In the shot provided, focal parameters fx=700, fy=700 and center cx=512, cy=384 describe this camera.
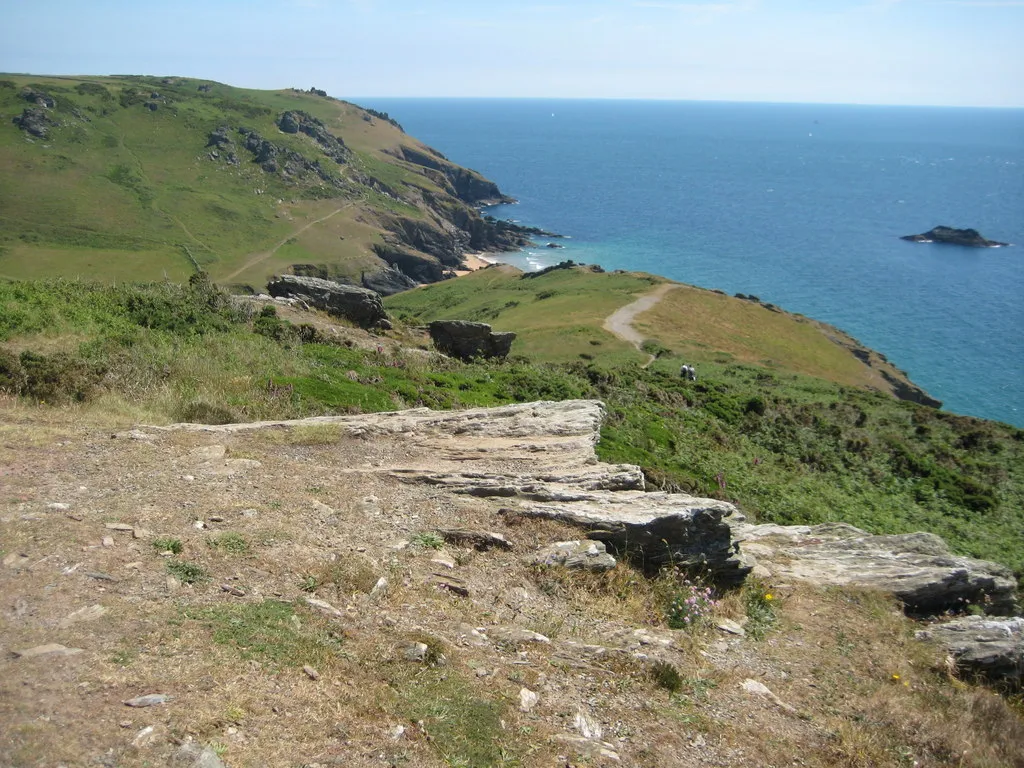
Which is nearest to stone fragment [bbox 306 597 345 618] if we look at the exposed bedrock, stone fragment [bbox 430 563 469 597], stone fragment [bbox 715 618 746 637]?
stone fragment [bbox 430 563 469 597]

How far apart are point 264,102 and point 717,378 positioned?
187734 mm

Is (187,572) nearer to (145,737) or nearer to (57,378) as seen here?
(145,737)

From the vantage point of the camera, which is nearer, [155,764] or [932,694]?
[155,764]

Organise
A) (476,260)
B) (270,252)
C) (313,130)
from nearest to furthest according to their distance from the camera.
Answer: (270,252)
(476,260)
(313,130)

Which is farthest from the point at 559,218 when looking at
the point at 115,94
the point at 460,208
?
the point at 115,94

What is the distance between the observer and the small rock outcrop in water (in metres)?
136

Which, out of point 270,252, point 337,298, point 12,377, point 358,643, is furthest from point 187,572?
point 270,252

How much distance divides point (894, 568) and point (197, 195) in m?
128

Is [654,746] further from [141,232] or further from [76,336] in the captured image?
[141,232]

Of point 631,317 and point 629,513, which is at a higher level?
point 629,513

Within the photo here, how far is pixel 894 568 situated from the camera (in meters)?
14.5

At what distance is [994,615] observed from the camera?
14305 millimetres

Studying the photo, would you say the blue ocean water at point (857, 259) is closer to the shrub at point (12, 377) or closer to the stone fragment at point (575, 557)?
the stone fragment at point (575, 557)

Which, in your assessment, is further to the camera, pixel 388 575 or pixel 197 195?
pixel 197 195
